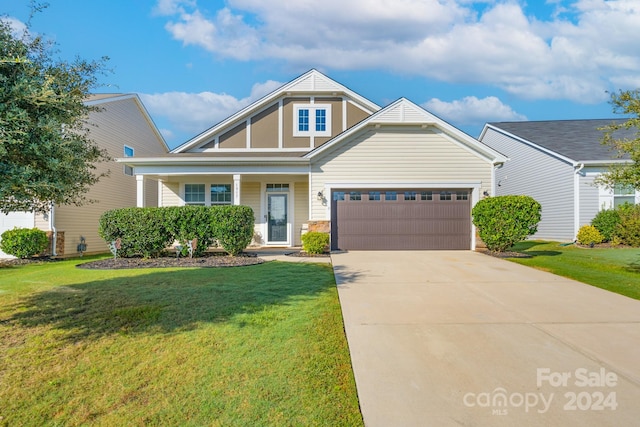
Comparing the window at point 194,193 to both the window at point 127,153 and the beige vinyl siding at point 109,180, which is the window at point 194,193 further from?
the window at point 127,153

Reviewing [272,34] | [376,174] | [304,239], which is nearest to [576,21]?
[376,174]

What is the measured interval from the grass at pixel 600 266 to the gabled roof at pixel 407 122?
156 inches

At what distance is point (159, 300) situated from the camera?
5344 millimetres

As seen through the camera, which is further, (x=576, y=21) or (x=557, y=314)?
(x=576, y=21)

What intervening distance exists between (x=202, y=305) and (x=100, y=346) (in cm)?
153

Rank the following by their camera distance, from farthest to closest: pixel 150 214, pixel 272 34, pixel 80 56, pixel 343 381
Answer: pixel 272 34
pixel 150 214
pixel 80 56
pixel 343 381

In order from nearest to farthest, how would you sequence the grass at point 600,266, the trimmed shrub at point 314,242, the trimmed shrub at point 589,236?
1. the grass at point 600,266
2. the trimmed shrub at point 314,242
3. the trimmed shrub at point 589,236

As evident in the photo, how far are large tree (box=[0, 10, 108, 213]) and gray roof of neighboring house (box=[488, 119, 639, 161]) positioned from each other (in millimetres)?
16491

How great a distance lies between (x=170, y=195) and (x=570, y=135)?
1863cm

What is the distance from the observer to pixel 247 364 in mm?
3221

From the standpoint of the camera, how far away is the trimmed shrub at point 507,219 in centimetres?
1025

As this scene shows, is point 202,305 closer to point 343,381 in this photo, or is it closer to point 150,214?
point 343,381

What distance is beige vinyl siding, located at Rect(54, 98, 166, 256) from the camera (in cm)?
1294

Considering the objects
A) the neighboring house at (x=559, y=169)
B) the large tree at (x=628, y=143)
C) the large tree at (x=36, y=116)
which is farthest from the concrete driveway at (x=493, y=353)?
the neighboring house at (x=559, y=169)
